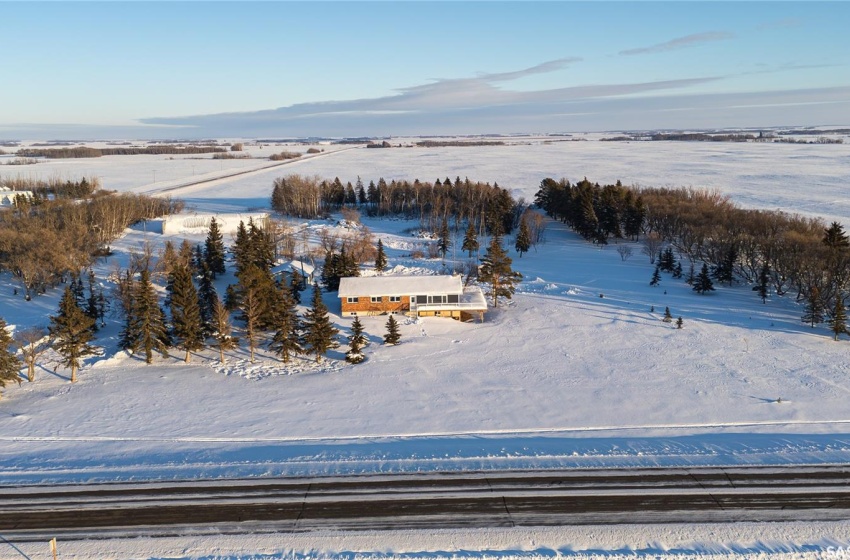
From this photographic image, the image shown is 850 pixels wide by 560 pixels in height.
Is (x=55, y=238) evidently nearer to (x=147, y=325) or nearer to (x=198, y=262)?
(x=198, y=262)

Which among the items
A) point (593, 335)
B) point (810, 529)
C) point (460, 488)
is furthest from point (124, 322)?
point (810, 529)

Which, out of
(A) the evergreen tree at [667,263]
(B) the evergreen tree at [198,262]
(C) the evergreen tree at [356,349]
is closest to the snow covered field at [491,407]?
(C) the evergreen tree at [356,349]

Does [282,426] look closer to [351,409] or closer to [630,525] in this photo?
[351,409]

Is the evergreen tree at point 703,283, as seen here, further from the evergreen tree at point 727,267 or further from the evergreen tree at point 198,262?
the evergreen tree at point 198,262

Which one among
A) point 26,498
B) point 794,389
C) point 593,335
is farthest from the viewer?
point 593,335

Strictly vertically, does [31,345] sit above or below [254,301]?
below

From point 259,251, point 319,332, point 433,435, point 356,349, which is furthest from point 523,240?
point 433,435
